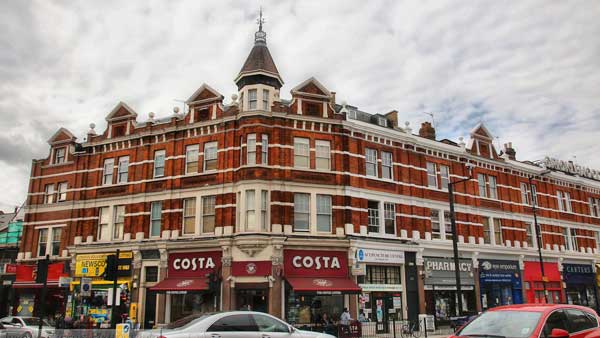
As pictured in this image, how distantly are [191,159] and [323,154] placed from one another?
312 inches

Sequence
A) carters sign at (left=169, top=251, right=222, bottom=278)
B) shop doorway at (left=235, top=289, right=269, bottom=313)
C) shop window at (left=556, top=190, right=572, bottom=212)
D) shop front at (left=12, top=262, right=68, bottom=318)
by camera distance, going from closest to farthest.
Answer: shop doorway at (left=235, top=289, right=269, bottom=313) → carters sign at (left=169, top=251, right=222, bottom=278) → shop front at (left=12, top=262, right=68, bottom=318) → shop window at (left=556, top=190, right=572, bottom=212)

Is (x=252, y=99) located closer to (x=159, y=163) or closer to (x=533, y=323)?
(x=159, y=163)

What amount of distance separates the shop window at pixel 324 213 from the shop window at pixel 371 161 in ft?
11.7

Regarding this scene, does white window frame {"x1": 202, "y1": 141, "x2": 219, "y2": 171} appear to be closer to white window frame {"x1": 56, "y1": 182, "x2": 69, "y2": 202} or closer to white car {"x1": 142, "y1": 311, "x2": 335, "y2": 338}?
white window frame {"x1": 56, "y1": 182, "x2": 69, "y2": 202}

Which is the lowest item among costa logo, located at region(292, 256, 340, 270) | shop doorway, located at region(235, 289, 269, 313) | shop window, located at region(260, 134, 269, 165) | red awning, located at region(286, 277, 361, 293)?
shop doorway, located at region(235, 289, 269, 313)

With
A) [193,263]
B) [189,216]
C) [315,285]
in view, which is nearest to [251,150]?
[189,216]

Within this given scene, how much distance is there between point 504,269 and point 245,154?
806 inches

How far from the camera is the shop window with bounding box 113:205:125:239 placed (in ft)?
102

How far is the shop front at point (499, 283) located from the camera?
33.6 meters

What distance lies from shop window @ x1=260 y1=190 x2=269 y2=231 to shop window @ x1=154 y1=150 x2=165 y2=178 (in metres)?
7.43

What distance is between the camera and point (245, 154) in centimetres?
2752

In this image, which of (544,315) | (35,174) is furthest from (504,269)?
(35,174)

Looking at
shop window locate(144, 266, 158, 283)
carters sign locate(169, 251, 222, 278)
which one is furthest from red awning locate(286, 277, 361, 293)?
shop window locate(144, 266, 158, 283)

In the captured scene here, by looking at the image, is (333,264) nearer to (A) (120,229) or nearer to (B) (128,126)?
(A) (120,229)
